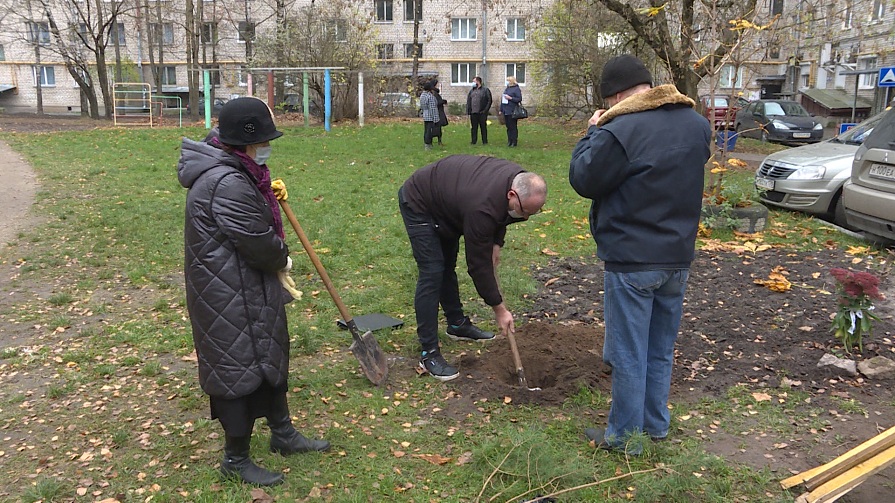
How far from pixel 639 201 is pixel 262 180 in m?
1.75

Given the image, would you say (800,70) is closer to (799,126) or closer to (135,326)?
(799,126)

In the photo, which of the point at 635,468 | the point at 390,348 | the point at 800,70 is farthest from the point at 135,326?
the point at 800,70

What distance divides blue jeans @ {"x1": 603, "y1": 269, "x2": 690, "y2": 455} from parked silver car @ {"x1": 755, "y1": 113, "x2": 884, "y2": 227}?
22.1ft

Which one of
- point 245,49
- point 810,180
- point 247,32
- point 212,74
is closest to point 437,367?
point 810,180

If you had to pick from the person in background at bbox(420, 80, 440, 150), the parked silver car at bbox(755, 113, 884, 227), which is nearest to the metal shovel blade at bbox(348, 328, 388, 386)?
the parked silver car at bbox(755, 113, 884, 227)

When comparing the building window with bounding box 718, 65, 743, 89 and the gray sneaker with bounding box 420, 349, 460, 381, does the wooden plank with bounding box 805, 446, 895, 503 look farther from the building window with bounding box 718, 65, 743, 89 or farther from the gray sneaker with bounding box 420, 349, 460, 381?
the building window with bounding box 718, 65, 743, 89

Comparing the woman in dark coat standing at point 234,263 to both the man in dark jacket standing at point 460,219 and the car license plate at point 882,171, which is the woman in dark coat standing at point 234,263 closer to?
the man in dark jacket standing at point 460,219

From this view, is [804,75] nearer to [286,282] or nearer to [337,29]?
[337,29]

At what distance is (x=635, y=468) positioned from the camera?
3416mm

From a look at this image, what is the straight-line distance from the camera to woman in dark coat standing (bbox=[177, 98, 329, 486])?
119 inches

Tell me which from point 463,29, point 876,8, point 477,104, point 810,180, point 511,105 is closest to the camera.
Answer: point 810,180

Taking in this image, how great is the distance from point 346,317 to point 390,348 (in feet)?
2.47

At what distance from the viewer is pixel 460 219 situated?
14.1 feet

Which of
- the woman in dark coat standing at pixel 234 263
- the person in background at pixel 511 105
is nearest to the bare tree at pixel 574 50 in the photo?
the person in background at pixel 511 105
